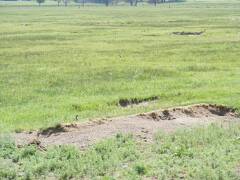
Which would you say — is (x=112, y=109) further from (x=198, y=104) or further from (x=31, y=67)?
(x=31, y=67)

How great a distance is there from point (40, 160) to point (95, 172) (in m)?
1.34

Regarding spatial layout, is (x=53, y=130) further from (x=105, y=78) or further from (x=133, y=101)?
(x=105, y=78)

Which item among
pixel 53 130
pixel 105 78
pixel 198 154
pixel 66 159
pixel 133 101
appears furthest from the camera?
pixel 105 78

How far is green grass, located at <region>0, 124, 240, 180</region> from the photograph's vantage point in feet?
38.0

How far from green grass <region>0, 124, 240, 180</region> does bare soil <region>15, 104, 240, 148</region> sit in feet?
1.94

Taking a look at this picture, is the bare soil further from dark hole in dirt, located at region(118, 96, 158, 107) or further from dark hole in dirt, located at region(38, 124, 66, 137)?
dark hole in dirt, located at region(118, 96, 158, 107)

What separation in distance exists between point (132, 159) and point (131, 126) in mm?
2717

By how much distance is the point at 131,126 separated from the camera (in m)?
15.2

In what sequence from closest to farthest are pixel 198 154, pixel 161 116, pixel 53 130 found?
pixel 198 154
pixel 53 130
pixel 161 116

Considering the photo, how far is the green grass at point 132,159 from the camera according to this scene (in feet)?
38.0

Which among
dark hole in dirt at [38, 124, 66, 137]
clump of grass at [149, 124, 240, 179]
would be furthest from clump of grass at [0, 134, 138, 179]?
dark hole in dirt at [38, 124, 66, 137]

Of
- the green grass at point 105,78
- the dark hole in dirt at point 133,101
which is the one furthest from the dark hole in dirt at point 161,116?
the dark hole in dirt at point 133,101

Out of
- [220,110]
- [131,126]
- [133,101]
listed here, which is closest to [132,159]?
[131,126]

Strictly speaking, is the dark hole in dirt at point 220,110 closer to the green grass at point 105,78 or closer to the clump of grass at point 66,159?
the green grass at point 105,78
